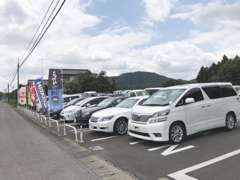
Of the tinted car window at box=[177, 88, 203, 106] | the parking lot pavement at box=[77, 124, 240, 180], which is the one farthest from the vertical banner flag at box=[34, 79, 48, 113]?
the tinted car window at box=[177, 88, 203, 106]

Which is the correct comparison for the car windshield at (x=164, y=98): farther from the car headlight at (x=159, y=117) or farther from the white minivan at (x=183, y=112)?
the car headlight at (x=159, y=117)

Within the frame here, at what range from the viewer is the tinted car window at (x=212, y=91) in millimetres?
9234

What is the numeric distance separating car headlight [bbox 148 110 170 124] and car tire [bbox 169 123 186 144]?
40 cm

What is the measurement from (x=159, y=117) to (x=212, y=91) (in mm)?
2624

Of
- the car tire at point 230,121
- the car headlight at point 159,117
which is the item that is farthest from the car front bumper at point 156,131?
the car tire at point 230,121

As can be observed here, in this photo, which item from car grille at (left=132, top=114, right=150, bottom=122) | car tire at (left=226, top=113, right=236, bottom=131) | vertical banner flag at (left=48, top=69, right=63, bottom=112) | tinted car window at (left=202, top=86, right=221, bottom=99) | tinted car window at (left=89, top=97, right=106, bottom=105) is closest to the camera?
car grille at (left=132, top=114, right=150, bottom=122)

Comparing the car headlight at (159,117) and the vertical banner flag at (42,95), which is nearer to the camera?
the car headlight at (159,117)

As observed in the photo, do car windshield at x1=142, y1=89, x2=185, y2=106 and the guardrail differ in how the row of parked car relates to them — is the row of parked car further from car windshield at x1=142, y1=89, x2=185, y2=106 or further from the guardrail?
the guardrail

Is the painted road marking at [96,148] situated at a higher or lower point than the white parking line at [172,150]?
lower

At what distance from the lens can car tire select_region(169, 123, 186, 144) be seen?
26.6 ft

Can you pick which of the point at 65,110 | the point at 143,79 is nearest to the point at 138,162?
the point at 65,110

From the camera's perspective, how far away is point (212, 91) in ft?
30.9

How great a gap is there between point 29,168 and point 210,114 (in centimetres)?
596

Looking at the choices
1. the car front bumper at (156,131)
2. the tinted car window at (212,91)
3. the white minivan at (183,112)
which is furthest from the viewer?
the tinted car window at (212,91)
